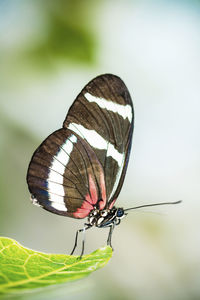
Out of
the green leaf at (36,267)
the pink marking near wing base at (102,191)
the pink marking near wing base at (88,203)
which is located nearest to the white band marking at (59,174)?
the pink marking near wing base at (88,203)

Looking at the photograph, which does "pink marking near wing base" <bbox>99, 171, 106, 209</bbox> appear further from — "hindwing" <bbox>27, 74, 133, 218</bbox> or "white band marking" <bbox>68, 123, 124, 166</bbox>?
"white band marking" <bbox>68, 123, 124, 166</bbox>

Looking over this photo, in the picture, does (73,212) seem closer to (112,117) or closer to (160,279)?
(112,117)

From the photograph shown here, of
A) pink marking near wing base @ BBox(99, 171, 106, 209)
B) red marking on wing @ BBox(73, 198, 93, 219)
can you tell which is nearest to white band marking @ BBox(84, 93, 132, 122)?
pink marking near wing base @ BBox(99, 171, 106, 209)

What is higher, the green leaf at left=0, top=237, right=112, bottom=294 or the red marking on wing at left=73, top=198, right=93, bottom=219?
the green leaf at left=0, top=237, right=112, bottom=294

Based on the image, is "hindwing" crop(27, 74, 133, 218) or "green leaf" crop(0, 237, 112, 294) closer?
"green leaf" crop(0, 237, 112, 294)

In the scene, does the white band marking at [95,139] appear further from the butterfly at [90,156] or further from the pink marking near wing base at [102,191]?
the pink marking near wing base at [102,191]

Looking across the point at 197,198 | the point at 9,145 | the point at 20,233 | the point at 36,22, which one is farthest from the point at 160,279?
the point at 36,22

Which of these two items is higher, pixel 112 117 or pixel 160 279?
pixel 112 117
